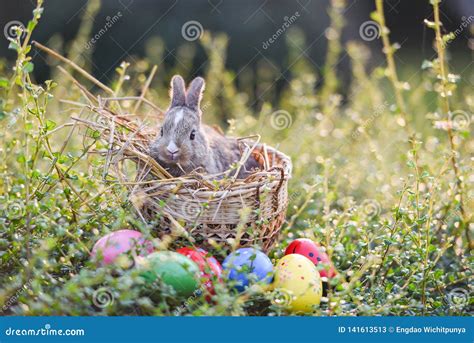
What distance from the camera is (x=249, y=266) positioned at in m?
2.96

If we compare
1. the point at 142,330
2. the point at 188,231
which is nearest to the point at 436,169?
the point at 188,231

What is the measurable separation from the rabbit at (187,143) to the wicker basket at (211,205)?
8.8 inches

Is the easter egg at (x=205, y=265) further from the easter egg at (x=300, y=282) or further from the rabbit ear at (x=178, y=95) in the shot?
the rabbit ear at (x=178, y=95)

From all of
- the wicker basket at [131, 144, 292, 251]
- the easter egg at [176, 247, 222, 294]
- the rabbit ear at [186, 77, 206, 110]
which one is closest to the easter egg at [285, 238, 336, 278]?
A: the wicker basket at [131, 144, 292, 251]

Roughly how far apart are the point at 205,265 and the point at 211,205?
39 centimetres

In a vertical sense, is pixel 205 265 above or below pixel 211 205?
below

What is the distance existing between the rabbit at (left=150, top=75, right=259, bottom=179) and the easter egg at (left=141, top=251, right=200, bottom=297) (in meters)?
0.64

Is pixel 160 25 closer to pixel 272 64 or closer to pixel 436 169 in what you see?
pixel 272 64

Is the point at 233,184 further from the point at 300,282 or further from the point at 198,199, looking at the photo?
the point at 300,282

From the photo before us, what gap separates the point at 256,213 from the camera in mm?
3143

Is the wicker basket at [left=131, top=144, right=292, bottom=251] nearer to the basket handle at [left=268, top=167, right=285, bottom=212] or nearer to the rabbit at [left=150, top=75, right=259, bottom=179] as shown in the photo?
the basket handle at [left=268, top=167, right=285, bottom=212]

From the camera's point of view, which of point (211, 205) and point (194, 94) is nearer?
point (211, 205)

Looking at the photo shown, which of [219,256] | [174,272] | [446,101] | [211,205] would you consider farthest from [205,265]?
[446,101]

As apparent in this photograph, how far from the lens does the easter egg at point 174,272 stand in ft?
9.07
